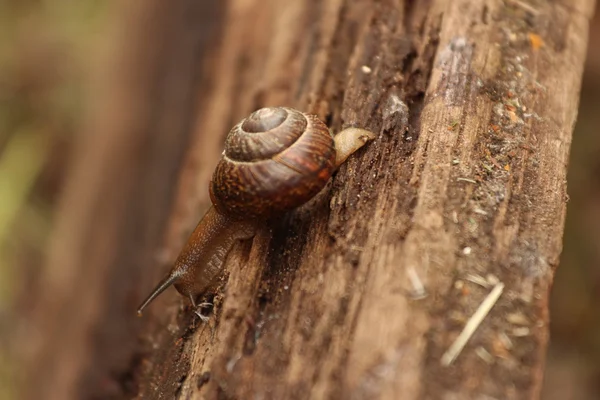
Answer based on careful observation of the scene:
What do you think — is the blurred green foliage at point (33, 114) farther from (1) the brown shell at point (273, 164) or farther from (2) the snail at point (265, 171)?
(1) the brown shell at point (273, 164)

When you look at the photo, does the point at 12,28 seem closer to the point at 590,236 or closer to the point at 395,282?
the point at 395,282

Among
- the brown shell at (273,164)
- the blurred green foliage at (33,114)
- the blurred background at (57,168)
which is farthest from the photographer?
the blurred green foliage at (33,114)

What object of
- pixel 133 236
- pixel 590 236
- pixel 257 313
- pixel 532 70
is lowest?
pixel 590 236

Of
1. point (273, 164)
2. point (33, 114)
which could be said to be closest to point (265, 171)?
point (273, 164)

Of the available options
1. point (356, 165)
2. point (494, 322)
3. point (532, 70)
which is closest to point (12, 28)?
point (356, 165)

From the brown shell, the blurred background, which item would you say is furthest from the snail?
the blurred background

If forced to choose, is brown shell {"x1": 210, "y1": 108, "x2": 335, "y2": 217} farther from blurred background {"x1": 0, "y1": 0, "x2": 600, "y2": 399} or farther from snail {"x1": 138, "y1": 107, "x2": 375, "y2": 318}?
blurred background {"x1": 0, "y1": 0, "x2": 600, "y2": 399}

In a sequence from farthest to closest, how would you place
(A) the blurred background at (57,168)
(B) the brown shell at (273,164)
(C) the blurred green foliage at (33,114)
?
(C) the blurred green foliage at (33,114) → (A) the blurred background at (57,168) → (B) the brown shell at (273,164)

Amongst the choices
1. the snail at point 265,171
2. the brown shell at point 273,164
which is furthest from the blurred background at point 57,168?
the brown shell at point 273,164
